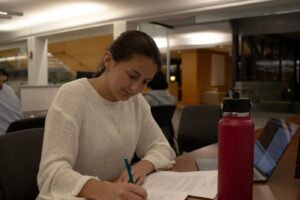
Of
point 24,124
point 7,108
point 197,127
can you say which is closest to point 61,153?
point 24,124

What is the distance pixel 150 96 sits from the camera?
144 inches

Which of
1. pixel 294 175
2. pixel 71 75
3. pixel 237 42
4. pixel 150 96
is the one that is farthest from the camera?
pixel 71 75

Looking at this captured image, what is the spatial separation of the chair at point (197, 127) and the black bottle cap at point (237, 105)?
162 centimetres

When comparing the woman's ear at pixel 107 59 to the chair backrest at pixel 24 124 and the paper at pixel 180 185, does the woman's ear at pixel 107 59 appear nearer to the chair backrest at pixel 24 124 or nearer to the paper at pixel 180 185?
the paper at pixel 180 185

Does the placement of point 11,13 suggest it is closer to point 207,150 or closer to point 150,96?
point 150,96

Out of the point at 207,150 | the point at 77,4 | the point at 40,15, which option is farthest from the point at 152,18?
the point at 207,150

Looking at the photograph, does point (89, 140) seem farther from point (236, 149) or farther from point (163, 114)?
point (163, 114)

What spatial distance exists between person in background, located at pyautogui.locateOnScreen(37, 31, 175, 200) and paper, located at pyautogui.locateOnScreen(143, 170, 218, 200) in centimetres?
4

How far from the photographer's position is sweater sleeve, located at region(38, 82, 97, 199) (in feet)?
3.15

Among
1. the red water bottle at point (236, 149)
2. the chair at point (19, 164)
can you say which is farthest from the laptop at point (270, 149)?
the chair at point (19, 164)

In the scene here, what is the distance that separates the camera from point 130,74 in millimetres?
1124

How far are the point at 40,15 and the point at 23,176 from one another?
20.0 feet

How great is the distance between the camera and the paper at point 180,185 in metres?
0.95

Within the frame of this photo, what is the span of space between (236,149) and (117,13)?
18.8 ft
